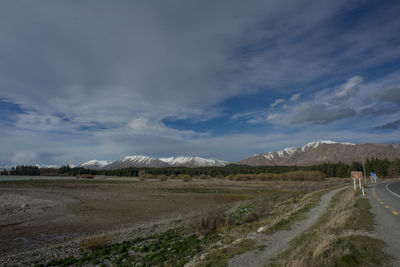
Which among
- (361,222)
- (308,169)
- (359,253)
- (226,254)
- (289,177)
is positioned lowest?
(289,177)

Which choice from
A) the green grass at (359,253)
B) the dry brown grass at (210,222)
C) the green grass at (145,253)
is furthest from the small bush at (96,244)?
the green grass at (359,253)

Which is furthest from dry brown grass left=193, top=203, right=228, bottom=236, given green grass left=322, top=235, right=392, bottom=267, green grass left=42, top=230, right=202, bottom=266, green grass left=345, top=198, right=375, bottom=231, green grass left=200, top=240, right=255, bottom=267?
green grass left=322, top=235, right=392, bottom=267

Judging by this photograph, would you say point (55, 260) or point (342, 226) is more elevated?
point (342, 226)

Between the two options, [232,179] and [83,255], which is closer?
[83,255]

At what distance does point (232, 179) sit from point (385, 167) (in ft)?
232

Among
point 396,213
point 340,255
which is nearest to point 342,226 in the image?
point 340,255

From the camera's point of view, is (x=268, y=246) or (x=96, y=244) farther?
(x=96, y=244)

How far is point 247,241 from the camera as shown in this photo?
10.8 m

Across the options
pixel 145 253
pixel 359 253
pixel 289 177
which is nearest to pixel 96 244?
pixel 145 253

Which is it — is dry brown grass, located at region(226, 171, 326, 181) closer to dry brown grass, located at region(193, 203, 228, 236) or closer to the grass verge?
dry brown grass, located at region(193, 203, 228, 236)

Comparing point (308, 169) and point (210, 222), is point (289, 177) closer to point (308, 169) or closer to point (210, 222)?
point (308, 169)

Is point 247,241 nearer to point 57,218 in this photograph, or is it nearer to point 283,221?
point 283,221

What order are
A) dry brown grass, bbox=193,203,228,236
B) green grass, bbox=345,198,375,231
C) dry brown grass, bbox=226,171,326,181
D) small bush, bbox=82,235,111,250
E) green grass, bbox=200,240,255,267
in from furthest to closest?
dry brown grass, bbox=226,171,326,181 < dry brown grass, bbox=193,203,228,236 < small bush, bbox=82,235,111,250 < green grass, bbox=345,198,375,231 < green grass, bbox=200,240,255,267

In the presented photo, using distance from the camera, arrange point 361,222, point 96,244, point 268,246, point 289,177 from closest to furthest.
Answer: point 268,246
point 361,222
point 96,244
point 289,177
